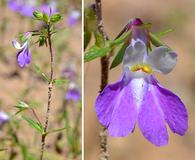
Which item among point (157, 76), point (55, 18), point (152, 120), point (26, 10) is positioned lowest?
point (152, 120)

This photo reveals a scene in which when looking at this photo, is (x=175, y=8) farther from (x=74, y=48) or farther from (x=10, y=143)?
(x=10, y=143)

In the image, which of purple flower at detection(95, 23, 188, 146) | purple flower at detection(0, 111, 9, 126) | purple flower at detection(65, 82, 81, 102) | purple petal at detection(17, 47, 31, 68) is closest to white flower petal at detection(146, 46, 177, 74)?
purple flower at detection(95, 23, 188, 146)

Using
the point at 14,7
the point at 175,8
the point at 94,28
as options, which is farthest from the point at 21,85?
the point at 94,28

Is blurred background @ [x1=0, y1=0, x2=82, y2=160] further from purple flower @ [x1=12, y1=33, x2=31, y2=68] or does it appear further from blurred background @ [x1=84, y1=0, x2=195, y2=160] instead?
purple flower @ [x1=12, y1=33, x2=31, y2=68]

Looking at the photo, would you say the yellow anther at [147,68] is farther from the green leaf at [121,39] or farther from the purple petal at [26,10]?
the purple petal at [26,10]

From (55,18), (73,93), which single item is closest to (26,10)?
(73,93)

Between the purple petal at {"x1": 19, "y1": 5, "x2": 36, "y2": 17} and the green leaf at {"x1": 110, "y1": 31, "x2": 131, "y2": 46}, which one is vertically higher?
the purple petal at {"x1": 19, "y1": 5, "x2": 36, "y2": 17}

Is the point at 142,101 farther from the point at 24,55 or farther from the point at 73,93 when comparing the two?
the point at 73,93
